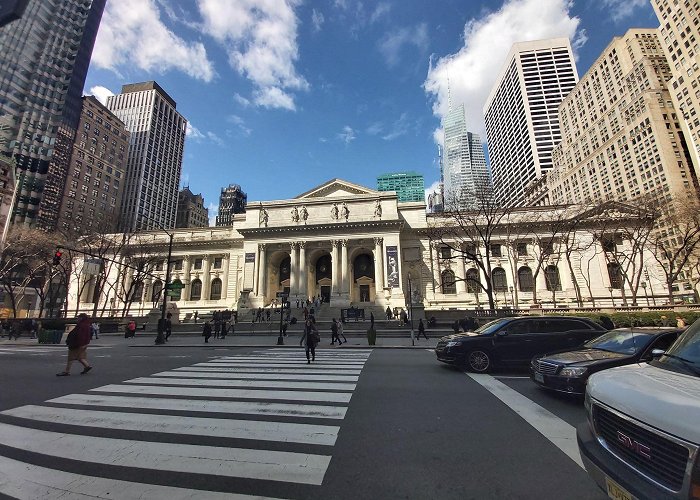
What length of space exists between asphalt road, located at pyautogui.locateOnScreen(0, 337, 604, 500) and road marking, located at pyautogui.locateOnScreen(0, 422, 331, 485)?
2 cm

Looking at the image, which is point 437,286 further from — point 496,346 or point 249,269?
point 496,346

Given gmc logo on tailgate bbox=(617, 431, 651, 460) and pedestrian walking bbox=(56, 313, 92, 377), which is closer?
gmc logo on tailgate bbox=(617, 431, 651, 460)

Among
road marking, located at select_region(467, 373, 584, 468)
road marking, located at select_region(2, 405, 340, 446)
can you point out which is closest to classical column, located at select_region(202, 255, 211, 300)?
road marking, located at select_region(2, 405, 340, 446)

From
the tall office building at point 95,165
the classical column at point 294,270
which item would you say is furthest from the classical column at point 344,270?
the tall office building at point 95,165

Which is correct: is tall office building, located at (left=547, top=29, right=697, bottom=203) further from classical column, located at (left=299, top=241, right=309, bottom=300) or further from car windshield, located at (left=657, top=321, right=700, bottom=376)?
car windshield, located at (left=657, top=321, right=700, bottom=376)

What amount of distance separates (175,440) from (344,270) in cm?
3873

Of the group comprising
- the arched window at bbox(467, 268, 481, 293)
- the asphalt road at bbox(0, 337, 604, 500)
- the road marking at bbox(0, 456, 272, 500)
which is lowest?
the asphalt road at bbox(0, 337, 604, 500)

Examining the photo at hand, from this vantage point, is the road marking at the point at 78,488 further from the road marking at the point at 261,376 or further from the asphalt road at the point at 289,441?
the road marking at the point at 261,376

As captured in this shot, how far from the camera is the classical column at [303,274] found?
4341 cm

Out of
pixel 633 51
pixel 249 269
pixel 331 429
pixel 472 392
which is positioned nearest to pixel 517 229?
pixel 249 269

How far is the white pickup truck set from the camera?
1.97 meters

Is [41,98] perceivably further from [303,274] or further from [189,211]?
[303,274]

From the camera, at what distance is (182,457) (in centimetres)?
382

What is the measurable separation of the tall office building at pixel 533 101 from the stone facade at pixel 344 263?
2552 inches
